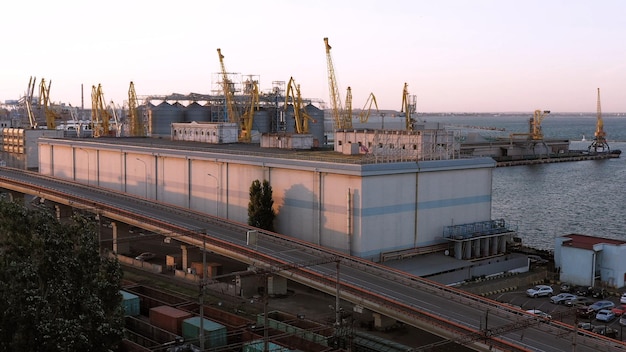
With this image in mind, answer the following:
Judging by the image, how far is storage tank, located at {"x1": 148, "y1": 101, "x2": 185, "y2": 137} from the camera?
67062mm

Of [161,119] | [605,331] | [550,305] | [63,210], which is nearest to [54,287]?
[605,331]

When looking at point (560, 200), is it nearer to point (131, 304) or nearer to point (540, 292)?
point (540, 292)

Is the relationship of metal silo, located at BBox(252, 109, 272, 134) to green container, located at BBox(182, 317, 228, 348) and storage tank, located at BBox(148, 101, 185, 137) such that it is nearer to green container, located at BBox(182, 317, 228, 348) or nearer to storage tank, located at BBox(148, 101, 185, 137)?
storage tank, located at BBox(148, 101, 185, 137)

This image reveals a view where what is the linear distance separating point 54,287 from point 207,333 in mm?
6407

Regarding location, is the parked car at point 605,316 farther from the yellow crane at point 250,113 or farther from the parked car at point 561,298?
the yellow crane at point 250,113

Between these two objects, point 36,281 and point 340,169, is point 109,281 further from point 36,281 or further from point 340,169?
point 340,169

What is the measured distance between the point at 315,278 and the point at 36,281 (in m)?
9.60

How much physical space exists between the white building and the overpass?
1090cm

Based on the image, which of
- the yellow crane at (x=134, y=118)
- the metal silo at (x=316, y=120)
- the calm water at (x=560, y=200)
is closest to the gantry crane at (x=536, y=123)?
the calm water at (x=560, y=200)

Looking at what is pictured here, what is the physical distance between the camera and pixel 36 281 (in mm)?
14484

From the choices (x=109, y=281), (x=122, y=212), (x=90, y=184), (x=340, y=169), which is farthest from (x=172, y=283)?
(x=90, y=184)

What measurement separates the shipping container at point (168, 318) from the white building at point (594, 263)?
57.6 feet

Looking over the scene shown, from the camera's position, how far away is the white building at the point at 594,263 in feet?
96.4

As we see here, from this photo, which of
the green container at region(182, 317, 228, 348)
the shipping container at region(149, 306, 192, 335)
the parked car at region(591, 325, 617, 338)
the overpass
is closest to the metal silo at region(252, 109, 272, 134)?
the overpass
